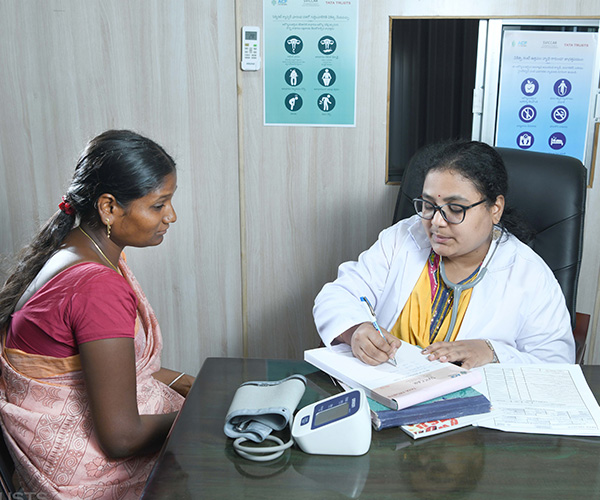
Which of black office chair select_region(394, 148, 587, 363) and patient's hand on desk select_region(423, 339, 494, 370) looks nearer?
patient's hand on desk select_region(423, 339, 494, 370)

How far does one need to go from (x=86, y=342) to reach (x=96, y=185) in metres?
0.38

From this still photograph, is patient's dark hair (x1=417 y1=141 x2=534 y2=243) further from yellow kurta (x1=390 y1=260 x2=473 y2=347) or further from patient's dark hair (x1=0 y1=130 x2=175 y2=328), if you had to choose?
patient's dark hair (x1=0 y1=130 x2=175 y2=328)

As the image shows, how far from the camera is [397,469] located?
0.93 m

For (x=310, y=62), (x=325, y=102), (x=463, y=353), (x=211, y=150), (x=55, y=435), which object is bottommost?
(x=55, y=435)

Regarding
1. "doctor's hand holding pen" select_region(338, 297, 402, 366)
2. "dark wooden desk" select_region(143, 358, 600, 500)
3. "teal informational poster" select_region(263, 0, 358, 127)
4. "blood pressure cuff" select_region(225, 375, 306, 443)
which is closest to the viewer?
"dark wooden desk" select_region(143, 358, 600, 500)

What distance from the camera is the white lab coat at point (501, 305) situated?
1.50 meters

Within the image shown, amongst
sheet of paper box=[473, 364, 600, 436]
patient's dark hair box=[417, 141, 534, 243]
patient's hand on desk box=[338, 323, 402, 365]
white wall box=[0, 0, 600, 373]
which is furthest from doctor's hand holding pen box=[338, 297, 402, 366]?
white wall box=[0, 0, 600, 373]

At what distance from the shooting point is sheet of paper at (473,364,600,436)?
41.1 inches

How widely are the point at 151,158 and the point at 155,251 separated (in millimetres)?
1299

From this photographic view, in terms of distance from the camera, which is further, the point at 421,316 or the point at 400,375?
the point at 421,316

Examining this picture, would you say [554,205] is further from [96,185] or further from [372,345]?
[96,185]

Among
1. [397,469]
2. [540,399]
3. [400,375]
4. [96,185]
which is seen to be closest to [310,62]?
[96,185]

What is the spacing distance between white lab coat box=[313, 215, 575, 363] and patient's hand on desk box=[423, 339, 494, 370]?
5 centimetres

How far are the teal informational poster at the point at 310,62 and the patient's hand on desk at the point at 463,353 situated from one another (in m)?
1.33
